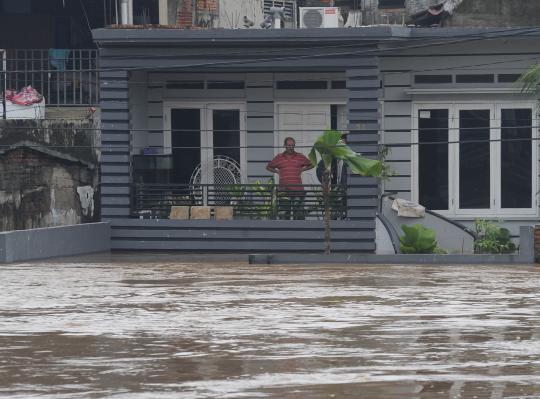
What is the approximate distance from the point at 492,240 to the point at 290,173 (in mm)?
4273

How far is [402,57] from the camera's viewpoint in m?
28.0

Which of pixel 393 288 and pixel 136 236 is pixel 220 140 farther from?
pixel 393 288

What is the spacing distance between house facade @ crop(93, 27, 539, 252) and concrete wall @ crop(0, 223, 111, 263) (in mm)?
479

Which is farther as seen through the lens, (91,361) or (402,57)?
(402,57)

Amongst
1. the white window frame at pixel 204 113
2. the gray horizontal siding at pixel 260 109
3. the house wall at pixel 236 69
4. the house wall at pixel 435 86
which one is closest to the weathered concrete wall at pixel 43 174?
the house wall at pixel 236 69

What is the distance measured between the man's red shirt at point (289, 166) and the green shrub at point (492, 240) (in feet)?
12.0

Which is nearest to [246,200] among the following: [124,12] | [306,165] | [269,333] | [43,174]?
[306,165]

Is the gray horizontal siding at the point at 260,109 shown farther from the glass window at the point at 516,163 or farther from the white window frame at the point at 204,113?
the glass window at the point at 516,163

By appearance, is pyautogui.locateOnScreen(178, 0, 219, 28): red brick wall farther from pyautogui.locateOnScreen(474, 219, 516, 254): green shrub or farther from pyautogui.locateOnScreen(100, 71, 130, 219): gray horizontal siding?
pyautogui.locateOnScreen(474, 219, 516, 254): green shrub

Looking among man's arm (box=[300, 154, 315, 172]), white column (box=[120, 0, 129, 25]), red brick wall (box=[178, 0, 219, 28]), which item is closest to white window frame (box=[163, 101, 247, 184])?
man's arm (box=[300, 154, 315, 172])

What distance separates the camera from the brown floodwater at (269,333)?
10.8 metres

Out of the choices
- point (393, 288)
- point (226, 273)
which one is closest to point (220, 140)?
point (226, 273)

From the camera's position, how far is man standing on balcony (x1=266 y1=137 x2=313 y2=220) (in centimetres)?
2755

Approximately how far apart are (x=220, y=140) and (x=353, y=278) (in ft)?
28.1
